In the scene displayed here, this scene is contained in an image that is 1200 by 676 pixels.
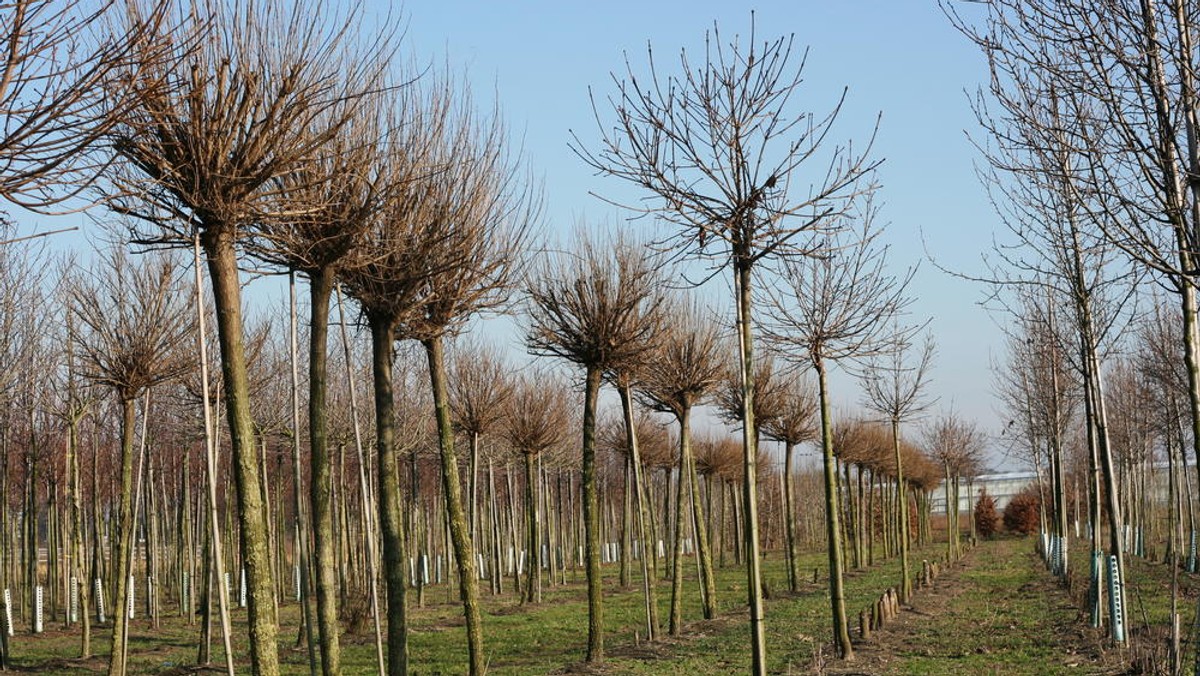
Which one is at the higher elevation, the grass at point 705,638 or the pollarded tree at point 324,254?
the pollarded tree at point 324,254

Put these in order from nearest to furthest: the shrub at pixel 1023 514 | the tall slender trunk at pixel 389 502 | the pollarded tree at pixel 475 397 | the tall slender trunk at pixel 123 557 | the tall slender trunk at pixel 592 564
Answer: the tall slender trunk at pixel 389 502, the tall slender trunk at pixel 123 557, the tall slender trunk at pixel 592 564, the pollarded tree at pixel 475 397, the shrub at pixel 1023 514

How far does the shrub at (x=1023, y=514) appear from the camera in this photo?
5962 cm

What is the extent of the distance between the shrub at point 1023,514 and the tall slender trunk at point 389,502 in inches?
2158

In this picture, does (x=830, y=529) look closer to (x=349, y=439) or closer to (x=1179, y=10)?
(x=1179, y=10)

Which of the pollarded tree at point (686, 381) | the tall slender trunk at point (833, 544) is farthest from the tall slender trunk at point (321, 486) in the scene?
the pollarded tree at point (686, 381)

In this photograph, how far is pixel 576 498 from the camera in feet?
158

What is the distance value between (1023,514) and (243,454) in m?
60.3

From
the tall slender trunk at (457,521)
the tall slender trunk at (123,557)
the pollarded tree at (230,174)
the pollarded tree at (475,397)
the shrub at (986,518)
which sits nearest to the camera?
the pollarded tree at (230,174)

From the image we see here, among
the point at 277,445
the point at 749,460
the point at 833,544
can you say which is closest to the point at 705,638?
the point at 833,544

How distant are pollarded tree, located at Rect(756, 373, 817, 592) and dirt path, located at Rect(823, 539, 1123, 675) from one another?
10.6ft

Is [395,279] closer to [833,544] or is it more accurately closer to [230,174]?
[230,174]

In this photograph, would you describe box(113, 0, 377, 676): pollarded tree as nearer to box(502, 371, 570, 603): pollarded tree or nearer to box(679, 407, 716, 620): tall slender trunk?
box(679, 407, 716, 620): tall slender trunk

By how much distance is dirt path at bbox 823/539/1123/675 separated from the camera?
12.0 meters

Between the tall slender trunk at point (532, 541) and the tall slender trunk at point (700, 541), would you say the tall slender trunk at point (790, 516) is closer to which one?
the tall slender trunk at point (700, 541)
